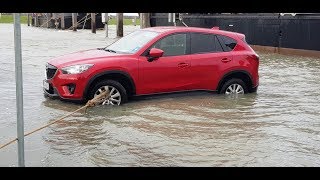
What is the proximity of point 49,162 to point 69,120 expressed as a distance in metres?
2.19

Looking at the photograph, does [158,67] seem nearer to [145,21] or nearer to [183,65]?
[183,65]

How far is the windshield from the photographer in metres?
8.68

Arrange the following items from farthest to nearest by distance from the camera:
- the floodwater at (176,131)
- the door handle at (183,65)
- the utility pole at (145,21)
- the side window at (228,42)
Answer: the utility pole at (145,21) < the side window at (228,42) < the door handle at (183,65) < the floodwater at (176,131)

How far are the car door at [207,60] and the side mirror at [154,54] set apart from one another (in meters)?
0.72

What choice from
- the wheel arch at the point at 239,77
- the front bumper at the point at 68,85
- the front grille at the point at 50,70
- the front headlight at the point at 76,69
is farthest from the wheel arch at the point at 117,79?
the wheel arch at the point at 239,77

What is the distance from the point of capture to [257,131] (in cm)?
679

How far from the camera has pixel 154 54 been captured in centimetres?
838

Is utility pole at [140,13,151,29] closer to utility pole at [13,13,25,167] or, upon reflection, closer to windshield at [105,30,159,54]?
windshield at [105,30,159,54]

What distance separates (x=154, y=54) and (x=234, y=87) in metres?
2.02

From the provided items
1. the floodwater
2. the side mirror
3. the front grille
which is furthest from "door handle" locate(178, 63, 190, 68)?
the front grille

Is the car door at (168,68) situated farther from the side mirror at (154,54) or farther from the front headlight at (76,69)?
the front headlight at (76,69)

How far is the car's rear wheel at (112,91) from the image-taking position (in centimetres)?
809
